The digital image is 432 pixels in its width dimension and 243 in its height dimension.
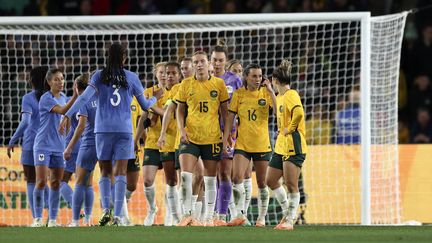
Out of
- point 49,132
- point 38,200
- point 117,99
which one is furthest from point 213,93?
point 38,200

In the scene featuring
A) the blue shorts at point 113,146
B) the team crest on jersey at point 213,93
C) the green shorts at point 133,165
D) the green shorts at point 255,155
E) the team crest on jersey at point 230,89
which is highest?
the team crest on jersey at point 230,89

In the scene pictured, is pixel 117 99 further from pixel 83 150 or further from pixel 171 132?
pixel 171 132

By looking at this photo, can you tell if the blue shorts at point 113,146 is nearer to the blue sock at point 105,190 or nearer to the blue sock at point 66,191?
the blue sock at point 105,190

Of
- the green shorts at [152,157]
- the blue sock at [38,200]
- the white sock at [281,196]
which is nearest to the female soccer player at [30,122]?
the blue sock at [38,200]

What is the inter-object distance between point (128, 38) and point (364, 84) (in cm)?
541

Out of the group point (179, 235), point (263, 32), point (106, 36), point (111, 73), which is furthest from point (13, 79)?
point (179, 235)

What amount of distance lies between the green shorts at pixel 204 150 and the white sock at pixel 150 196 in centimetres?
168

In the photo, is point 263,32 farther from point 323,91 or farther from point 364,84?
point 364,84

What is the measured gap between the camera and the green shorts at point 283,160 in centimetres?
1302

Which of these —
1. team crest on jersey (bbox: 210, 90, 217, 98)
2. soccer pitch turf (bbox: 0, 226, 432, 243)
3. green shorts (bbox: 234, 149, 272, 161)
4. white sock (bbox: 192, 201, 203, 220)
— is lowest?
soccer pitch turf (bbox: 0, 226, 432, 243)

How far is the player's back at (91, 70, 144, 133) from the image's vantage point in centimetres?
1345

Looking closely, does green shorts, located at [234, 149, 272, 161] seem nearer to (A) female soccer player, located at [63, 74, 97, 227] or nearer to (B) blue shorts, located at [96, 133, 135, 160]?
(B) blue shorts, located at [96, 133, 135, 160]

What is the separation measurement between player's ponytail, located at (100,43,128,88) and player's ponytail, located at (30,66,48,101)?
1.65 meters

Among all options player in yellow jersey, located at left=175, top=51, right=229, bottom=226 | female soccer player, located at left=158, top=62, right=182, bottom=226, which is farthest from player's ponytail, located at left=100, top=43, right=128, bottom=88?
Result: female soccer player, located at left=158, top=62, right=182, bottom=226
